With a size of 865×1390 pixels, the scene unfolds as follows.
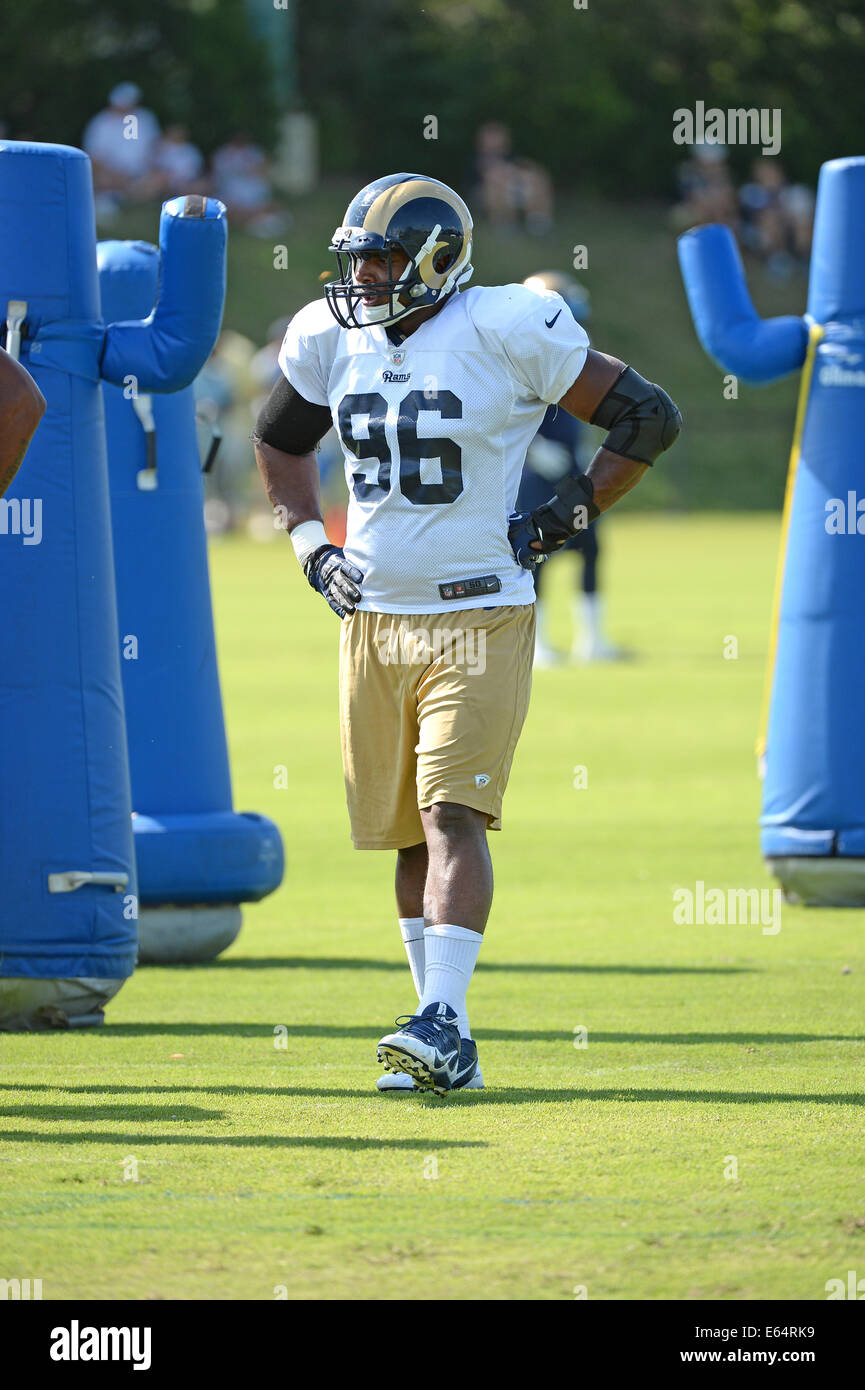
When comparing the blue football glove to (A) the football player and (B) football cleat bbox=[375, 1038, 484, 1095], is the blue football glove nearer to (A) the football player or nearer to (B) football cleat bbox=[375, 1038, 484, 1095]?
(A) the football player

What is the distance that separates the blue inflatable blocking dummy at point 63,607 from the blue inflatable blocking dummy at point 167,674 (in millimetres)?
1141

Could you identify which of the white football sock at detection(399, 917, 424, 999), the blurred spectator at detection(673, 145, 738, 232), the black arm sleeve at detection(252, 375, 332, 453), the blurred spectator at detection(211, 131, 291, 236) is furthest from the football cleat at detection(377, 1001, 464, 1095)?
the blurred spectator at detection(673, 145, 738, 232)

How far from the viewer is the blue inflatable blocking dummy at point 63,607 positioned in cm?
649

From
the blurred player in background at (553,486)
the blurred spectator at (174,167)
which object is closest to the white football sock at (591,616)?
the blurred player in background at (553,486)

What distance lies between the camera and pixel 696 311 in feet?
29.7

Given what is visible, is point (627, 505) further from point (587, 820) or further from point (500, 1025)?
point (500, 1025)

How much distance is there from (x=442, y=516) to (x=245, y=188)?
34074 mm

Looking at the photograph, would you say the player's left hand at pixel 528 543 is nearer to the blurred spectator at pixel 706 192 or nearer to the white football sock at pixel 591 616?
the white football sock at pixel 591 616

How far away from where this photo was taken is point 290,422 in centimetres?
608

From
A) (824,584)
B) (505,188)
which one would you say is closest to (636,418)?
(824,584)

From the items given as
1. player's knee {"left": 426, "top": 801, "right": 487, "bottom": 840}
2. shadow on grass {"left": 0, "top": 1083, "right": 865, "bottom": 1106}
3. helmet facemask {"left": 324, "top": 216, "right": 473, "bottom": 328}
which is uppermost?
helmet facemask {"left": 324, "top": 216, "right": 473, "bottom": 328}

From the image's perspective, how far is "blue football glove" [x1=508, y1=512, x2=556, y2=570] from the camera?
18.9ft

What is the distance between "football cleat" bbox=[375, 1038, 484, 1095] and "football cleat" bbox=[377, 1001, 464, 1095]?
0.03 meters
